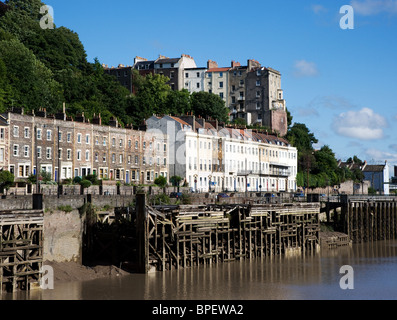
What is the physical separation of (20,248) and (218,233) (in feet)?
48.1

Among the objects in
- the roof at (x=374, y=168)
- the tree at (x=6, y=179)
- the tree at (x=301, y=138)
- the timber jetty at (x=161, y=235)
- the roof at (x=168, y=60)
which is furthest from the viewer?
the roof at (x=374, y=168)

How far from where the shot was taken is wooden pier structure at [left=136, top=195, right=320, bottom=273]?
3766 cm

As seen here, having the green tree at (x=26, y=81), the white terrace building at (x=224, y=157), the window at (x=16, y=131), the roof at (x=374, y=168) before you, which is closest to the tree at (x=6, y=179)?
the window at (x=16, y=131)

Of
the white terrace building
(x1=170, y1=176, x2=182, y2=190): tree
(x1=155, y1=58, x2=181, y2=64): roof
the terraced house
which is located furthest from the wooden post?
(x1=155, y1=58, x2=181, y2=64): roof

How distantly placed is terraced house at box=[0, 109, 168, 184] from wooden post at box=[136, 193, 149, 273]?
2269cm

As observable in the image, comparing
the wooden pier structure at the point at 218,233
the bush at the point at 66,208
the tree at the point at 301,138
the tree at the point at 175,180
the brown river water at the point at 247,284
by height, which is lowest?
the brown river water at the point at 247,284

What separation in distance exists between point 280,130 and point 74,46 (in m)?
39.5

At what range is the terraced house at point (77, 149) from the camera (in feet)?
207

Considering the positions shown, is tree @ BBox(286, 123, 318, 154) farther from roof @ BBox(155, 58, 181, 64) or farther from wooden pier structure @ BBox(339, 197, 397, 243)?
wooden pier structure @ BBox(339, 197, 397, 243)

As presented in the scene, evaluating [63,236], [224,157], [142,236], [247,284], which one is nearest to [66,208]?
[63,236]

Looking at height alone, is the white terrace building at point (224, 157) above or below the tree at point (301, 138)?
below

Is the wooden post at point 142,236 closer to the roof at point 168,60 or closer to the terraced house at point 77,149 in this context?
the terraced house at point 77,149

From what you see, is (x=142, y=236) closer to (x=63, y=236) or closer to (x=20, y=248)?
(x=63, y=236)
